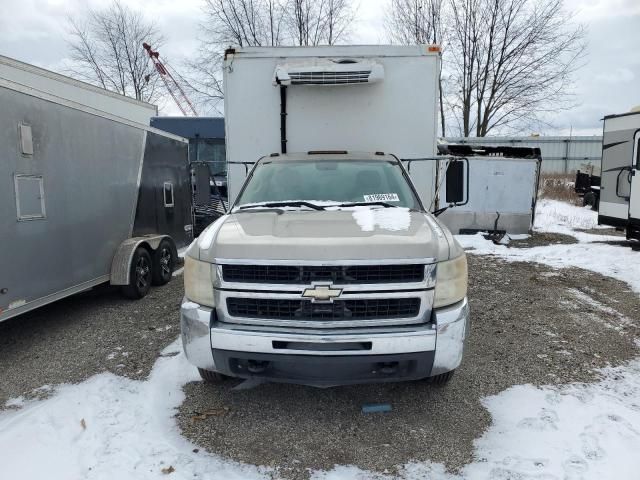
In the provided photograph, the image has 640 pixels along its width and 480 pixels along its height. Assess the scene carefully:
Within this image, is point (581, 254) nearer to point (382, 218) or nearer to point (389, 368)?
point (382, 218)

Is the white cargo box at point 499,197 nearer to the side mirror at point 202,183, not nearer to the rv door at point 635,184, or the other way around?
the rv door at point 635,184

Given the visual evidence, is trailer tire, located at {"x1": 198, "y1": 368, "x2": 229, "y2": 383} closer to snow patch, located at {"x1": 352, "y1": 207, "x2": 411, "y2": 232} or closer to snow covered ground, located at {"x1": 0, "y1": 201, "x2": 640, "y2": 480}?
snow covered ground, located at {"x1": 0, "y1": 201, "x2": 640, "y2": 480}

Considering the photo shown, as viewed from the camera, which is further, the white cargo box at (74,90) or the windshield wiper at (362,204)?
the white cargo box at (74,90)

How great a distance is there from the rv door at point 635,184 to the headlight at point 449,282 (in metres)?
8.96

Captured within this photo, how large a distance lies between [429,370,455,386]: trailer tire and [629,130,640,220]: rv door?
8.66 m

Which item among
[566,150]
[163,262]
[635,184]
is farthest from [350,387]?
[566,150]

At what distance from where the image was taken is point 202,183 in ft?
17.1

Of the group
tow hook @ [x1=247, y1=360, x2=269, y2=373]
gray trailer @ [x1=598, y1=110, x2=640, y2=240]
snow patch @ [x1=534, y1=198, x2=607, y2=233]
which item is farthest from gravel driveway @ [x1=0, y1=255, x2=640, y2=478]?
snow patch @ [x1=534, y1=198, x2=607, y2=233]

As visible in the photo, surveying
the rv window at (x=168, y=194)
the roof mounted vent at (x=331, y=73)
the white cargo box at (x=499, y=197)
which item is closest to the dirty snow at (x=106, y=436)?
the roof mounted vent at (x=331, y=73)

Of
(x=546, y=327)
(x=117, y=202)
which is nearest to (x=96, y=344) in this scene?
(x=117, y=202)

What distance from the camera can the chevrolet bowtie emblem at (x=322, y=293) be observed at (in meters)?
3.12

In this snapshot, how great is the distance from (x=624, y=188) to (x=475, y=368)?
9.00 m

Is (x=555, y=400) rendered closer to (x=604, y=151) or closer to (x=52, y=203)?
(x=52, y=203)

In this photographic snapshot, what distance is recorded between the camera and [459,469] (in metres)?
2.94
